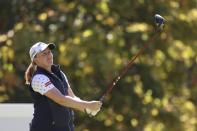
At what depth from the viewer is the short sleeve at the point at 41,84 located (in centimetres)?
533

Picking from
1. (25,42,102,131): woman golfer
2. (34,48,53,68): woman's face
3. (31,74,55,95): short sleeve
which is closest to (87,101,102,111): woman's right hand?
(25,42,102,131): woman golfer

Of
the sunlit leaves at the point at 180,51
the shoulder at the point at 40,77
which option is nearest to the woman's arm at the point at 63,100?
the shoulder at the point at 40,77

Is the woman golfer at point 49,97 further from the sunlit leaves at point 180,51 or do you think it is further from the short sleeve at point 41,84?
the sunlit leaves at point 180,51

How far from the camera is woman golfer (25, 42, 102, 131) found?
5.33 metres

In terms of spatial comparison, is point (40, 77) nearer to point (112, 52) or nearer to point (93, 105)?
point (93, 105)

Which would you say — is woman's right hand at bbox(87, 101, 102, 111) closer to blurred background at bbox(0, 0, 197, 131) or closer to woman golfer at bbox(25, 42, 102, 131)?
woman golfer at bbox(25, 42, 102, 131)

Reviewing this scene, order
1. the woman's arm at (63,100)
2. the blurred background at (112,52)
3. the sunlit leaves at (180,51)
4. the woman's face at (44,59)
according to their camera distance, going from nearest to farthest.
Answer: the woman's arm at (63,100), the woman's face at (44,59), the blurred background at (112,52), the sunlit leaves at (180,51)

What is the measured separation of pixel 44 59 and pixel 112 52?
22.1ft

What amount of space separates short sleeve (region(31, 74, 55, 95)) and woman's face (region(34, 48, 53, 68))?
0.11 meters

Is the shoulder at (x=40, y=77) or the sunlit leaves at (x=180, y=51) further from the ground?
the sunlit leaves at (x=180, y=51)

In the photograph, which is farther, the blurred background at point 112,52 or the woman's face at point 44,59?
the blurred background at point 112,52

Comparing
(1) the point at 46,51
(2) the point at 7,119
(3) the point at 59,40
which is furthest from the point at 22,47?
(1) the point at 46,51

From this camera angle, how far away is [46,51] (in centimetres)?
548

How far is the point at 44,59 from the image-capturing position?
216 inches
